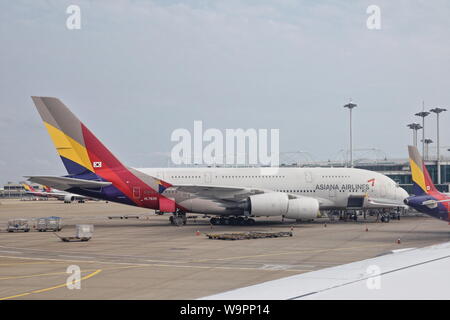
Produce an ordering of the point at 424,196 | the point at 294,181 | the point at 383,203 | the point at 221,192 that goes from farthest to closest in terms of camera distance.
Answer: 1. the point at 383,203
2. the point at 294,181
3. the point at 221,192
4. the point at 424,196

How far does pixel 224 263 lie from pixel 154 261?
10.3 feet

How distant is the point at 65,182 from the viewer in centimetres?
3850

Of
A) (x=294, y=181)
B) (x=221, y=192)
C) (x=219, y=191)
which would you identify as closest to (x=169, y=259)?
(x=219, y=191)

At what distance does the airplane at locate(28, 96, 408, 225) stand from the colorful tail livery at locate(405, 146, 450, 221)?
10736 mm

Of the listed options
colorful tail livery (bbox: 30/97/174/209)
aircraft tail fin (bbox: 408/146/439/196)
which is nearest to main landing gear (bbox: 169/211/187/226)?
colorful tail livery (bbox: 30/97/174/209)

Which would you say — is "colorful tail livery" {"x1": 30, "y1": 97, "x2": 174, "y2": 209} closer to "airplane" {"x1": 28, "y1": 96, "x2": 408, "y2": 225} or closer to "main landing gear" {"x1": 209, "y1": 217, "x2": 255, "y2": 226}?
"airplane" {"x1": 28, "y1": 96, "x2": 408, "y2": 225}

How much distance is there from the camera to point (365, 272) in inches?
301

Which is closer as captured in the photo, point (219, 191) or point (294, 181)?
point (219, 191)

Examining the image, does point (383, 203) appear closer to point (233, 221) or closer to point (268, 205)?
point (268, 205)

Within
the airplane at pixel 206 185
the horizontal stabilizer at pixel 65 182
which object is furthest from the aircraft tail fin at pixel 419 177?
the horizontal stabilizer at pixel 65 182

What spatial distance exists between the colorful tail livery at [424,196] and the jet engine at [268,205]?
1103 cm

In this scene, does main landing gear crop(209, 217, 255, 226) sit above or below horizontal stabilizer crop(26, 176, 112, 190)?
below

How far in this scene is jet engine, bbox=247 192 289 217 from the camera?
127ft

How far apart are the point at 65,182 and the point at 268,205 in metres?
15.5
